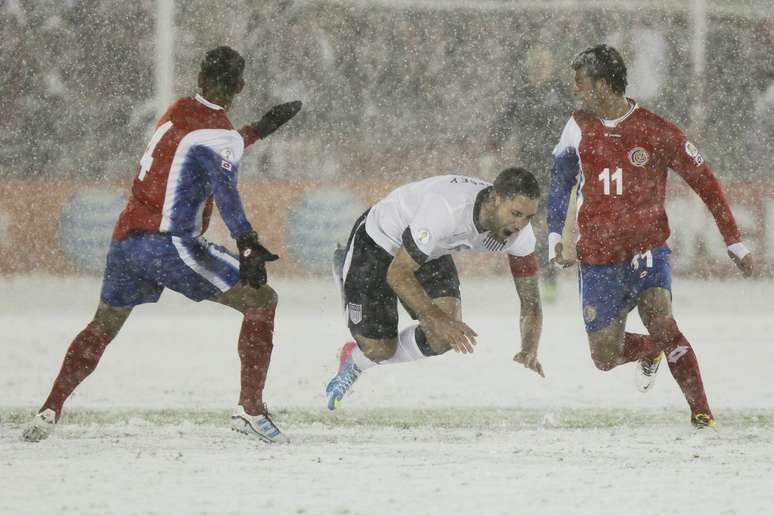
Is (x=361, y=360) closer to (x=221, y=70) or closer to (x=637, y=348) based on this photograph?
(x=637, y=348)

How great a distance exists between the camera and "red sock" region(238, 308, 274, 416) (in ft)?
21.1

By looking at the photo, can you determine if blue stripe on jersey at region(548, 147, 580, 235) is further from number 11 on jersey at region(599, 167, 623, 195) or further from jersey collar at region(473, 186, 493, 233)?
jersey collar at region(473, 186, 493, 233)

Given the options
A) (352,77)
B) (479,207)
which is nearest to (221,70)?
(479,207)

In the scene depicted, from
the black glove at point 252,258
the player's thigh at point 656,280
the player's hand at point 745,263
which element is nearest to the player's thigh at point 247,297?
the black glove at point 252,258

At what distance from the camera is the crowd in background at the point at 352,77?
56.2ft

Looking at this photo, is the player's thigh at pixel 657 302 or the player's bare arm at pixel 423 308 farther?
the player's thigh at pixel 657 302

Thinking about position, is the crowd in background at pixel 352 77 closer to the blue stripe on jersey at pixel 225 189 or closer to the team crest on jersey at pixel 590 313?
the team crest on jersey at pixel 590 313

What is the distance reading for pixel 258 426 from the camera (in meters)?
6.38

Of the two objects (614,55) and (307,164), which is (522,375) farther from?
(307,164)

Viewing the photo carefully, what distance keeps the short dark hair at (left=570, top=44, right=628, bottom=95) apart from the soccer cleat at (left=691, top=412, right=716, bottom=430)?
156 centimetres

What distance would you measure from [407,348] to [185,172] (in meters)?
1.49

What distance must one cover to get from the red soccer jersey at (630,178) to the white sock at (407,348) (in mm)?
944

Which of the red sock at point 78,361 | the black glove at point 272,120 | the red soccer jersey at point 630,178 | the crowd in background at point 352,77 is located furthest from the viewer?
the crowd in background at point 352,77

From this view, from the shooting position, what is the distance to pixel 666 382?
9.05 m
